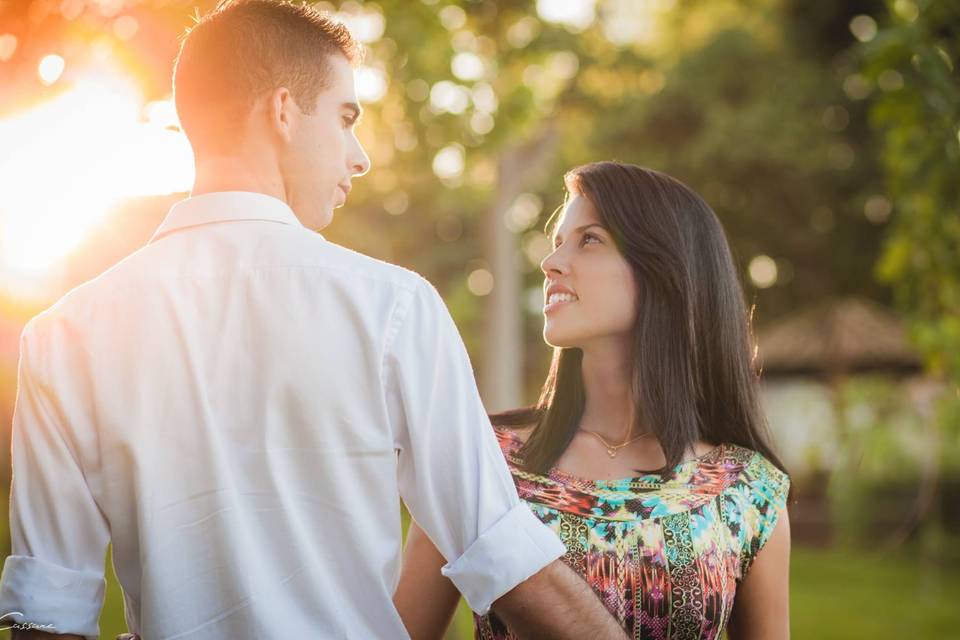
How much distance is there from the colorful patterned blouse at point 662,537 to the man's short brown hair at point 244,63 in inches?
49.4

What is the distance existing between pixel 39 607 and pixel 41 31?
180 cm

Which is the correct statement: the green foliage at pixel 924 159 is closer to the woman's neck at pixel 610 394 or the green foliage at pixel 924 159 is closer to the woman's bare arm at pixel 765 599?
the woman's neck at pixel 610 394

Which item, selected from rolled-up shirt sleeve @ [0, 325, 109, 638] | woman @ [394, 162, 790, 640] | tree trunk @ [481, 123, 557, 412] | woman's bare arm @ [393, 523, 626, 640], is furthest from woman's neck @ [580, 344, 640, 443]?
tree trunk @ [481, 123, 557, 412]

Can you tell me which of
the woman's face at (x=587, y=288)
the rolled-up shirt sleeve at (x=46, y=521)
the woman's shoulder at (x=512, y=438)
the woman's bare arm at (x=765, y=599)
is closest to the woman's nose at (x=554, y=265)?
the woman's face at (x=587, y=288)

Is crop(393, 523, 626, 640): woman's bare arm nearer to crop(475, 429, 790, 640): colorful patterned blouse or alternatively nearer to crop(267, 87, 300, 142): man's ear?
crop(475, 429, 790, 640): colorful patterned blouse

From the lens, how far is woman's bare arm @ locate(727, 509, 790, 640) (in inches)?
101

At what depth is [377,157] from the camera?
11461mm

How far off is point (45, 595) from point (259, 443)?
467 mm

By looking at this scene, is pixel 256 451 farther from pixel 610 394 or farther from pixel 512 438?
pixel 610 394

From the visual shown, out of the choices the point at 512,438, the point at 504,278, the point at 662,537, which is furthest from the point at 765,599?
the point at 504,278

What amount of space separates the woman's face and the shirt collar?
3.37 ft

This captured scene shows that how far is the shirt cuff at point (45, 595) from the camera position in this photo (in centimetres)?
172

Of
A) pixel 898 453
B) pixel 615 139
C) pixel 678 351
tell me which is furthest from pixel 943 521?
pixel 615 139

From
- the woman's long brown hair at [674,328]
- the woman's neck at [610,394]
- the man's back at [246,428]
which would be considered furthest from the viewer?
the woman's neck at [610,394]
